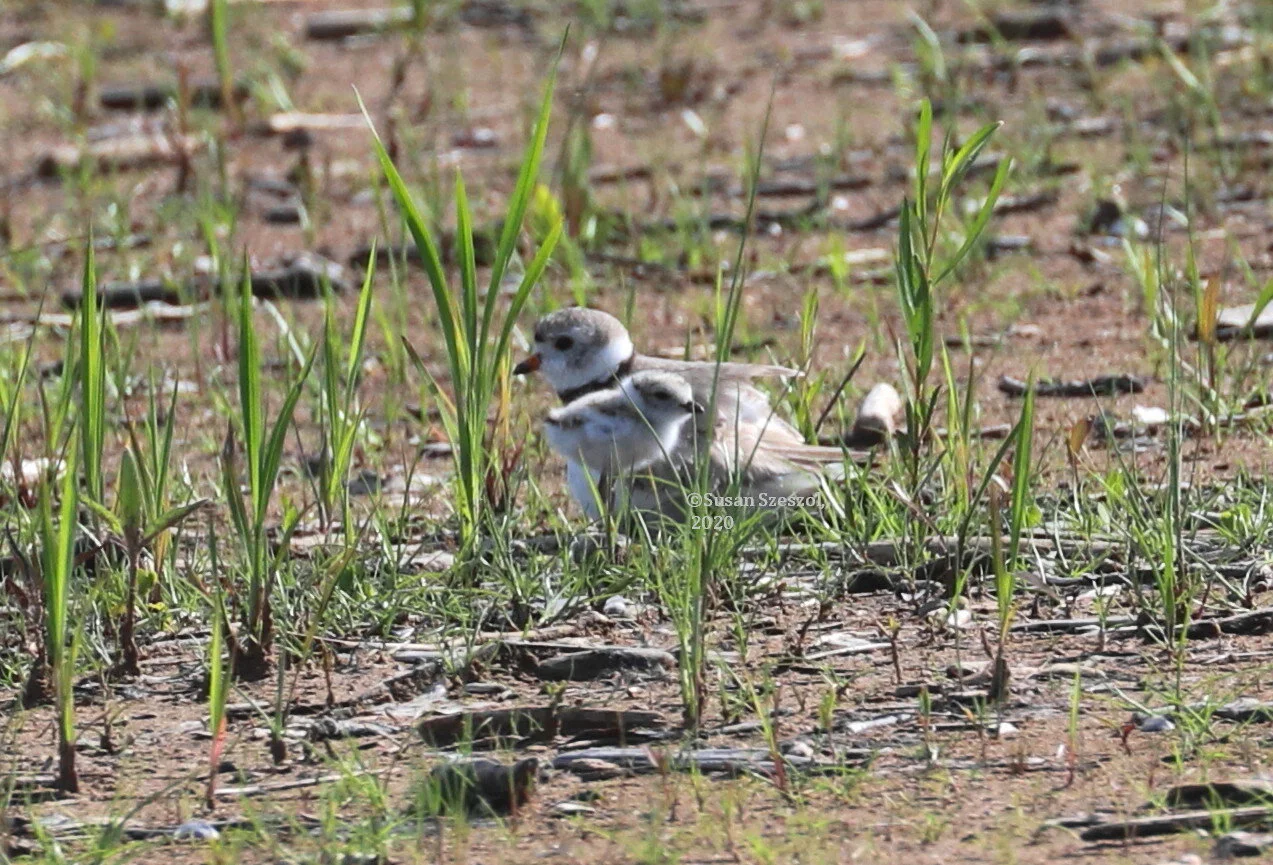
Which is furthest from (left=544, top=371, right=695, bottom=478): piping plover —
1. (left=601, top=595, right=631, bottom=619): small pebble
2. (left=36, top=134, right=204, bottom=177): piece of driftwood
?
(left=36, top=134, right=204, bottom=177): piece of driftwood

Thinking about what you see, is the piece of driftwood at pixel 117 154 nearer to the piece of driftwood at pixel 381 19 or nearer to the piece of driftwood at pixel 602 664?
the piece of driftwood at pixel 381 19

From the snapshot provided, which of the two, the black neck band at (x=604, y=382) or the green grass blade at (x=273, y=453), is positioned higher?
the green grass blade at (x=273, y=453)

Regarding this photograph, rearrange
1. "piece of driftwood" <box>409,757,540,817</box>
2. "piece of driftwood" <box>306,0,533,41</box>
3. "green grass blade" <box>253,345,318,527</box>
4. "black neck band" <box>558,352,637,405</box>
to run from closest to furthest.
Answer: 1. "piece of driftwood" <box>409,757,540,817</box>
2. "green grass blade" <box>253,345,318,527</box>
3. "black neck band" <box>558,352,637,405</box>
4. "piece of driftwood" <box>306,0,533,41</box>

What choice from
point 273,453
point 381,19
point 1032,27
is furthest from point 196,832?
point 381,19

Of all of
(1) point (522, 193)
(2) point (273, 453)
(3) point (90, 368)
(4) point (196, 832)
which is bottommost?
(4) point (196, 832)

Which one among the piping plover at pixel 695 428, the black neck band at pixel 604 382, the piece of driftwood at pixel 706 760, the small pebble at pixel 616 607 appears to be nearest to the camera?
the piece of driftwood at pixel 706 760

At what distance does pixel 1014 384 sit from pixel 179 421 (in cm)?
242

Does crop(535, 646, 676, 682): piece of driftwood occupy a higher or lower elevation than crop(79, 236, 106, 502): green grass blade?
lower

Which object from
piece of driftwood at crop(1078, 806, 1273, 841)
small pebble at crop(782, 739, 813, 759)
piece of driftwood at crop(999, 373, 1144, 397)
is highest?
piece of driftwood at crop(999, 373, 1144, 397)

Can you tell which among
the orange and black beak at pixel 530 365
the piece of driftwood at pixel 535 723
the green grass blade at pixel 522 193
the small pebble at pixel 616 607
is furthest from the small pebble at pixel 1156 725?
the orange and black beak at pixel 530 365

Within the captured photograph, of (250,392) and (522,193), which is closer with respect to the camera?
(250,392)

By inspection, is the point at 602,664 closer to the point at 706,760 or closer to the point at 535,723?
the point at 535,723

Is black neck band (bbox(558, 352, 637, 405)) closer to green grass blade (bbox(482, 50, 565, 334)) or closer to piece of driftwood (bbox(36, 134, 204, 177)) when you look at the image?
green grass blade (bbox(482, 50, 565, 334))

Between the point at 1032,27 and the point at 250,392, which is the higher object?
the point at 1032,27
